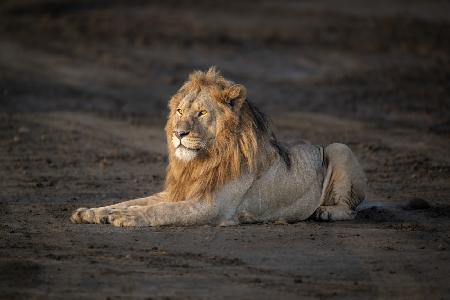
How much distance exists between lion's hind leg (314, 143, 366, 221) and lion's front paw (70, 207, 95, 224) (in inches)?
76.4

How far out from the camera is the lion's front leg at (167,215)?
863 cm

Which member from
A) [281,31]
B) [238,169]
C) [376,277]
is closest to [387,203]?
[238,169]

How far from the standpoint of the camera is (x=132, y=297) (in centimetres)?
666

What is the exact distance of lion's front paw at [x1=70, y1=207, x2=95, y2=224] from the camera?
8.78 meters

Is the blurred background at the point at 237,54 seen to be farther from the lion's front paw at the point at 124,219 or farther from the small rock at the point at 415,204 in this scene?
the lion's front paw at the point at 124,219

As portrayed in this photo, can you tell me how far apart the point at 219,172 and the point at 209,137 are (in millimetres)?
294

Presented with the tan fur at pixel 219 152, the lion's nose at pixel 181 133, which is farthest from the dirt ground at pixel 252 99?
the lion's nose at pixel 181 133

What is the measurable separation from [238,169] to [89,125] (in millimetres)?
6411

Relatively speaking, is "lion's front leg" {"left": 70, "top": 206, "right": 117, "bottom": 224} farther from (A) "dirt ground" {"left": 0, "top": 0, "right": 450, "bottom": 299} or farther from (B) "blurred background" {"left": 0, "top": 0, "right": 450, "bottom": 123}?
(B) "blurred background" {"left": 0, "top": 0, "right": 450, "bottom": 123}

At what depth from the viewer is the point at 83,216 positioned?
8797 mm

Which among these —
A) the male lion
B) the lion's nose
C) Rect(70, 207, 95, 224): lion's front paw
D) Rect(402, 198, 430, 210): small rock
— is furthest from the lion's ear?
Rect(402, 198, 430, 210): small rock

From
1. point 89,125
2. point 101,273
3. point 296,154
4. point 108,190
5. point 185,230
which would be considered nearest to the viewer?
point 101,273

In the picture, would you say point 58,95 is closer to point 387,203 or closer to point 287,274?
point 387,203

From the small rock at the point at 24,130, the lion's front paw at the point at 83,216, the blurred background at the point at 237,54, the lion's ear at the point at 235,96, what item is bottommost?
the lion's front paw at the point at 83,216
